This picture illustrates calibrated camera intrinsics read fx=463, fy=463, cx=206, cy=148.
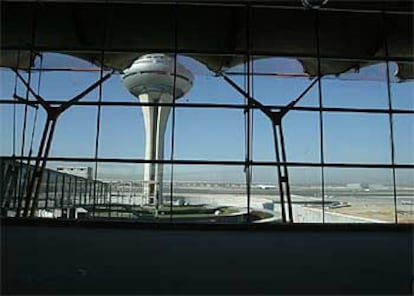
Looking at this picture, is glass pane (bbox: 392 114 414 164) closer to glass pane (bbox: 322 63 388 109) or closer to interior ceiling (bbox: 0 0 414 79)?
glass pane (bbox: 322 63 388 109)

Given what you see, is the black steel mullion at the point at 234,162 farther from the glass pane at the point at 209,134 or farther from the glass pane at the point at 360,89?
the glass pane at the point at 360,89

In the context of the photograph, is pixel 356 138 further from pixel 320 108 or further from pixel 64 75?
pixel 64 75

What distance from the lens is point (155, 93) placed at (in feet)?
16.4

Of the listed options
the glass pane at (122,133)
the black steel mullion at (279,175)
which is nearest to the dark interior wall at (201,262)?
the black steel mullion at (279,175)

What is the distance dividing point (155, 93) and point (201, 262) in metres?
2.99

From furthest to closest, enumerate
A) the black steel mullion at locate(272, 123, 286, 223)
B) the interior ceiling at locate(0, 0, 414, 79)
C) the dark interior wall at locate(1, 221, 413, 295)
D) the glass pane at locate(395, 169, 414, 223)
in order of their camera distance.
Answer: the glass pane at locate(395, 169, 414, 223), the interior ceiling at locate(0, 0, 414, 79), the black steel mullion at locate(272, 123, 286, 223), the dark interior wall at locate(1, 221, 413, 295)

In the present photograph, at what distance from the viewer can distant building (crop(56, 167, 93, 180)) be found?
15.2 feet

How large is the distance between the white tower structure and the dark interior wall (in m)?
1.16

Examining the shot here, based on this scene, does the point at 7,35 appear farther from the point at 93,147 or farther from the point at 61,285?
the point at 61,285

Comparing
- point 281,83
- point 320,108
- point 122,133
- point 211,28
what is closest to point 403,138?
point 320,108

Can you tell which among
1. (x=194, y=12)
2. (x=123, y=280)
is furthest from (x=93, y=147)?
(x=123, y=280)

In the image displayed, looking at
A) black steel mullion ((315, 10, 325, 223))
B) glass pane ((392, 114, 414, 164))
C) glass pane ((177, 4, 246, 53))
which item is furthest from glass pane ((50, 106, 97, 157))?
glass pane ((392, 114, 414, 164))

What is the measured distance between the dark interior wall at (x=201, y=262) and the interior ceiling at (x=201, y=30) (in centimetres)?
206

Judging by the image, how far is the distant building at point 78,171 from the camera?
4645 millimetres
